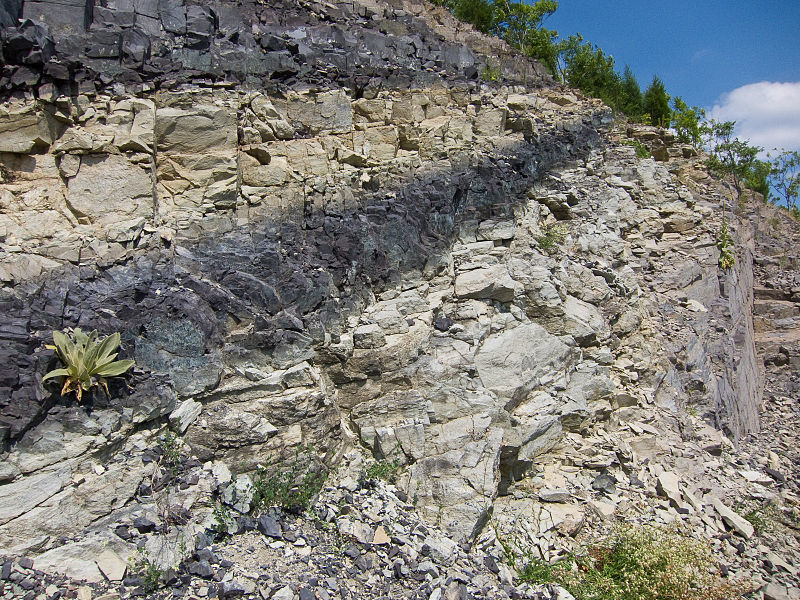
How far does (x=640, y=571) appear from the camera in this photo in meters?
5.61

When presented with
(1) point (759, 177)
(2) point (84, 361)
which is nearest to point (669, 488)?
(2) point (84, 361)

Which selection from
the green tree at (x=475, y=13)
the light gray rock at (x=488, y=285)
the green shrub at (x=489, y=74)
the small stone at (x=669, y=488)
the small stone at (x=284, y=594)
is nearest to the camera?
the small stone at (x=284, y=594)

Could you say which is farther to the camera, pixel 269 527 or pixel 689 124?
pixel 689 124

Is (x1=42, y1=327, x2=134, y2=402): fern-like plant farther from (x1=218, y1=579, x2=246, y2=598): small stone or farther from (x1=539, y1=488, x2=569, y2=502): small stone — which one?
(x1=539, y1=488, x2=569, y2=502): small stone

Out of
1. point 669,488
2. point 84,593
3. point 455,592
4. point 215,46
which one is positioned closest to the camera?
point 84,593

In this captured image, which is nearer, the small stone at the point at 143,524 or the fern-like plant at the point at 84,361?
the small stone at the point at 143,524

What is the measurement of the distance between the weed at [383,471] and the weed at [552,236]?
5.04 meters

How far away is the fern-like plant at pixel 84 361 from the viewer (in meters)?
4.89

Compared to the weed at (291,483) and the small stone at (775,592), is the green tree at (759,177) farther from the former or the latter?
the weed at (291,483)

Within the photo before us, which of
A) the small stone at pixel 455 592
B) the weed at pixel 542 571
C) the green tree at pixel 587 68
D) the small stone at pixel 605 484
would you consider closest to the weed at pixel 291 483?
the small stone at pixel 455 592

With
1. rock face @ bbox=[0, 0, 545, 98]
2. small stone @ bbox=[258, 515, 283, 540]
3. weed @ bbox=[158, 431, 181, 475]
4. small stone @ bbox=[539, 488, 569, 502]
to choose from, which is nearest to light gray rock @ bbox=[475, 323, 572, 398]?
small stone @ bbox=[539, 488, 569, 502]

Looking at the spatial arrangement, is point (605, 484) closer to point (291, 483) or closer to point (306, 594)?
point (291, 483)

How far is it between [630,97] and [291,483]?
20.7 m

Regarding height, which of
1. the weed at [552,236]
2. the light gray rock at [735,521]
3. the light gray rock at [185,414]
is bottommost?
the light gray rock at [735,521]
